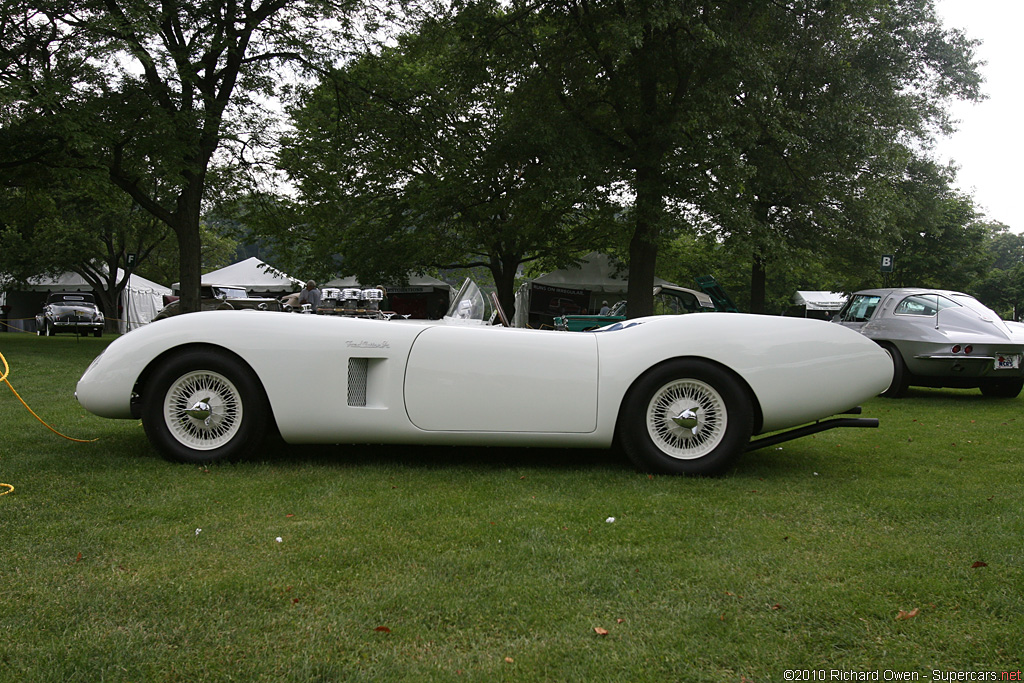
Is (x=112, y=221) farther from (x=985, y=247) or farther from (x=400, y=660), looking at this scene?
(x=985, y=247)

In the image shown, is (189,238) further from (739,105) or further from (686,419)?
(686,419)

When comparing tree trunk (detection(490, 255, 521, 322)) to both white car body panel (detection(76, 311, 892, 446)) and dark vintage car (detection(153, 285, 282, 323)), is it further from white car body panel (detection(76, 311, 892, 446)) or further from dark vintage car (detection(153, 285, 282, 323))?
white car body panel (detection(76, 311, 892, 446))

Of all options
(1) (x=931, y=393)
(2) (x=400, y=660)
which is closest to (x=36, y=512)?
(2) (x=400, y=660)

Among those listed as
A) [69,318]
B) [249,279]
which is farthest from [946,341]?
[69,318]

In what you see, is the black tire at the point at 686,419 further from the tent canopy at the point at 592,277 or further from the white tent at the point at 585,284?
the tent canopy at the point at 592,277

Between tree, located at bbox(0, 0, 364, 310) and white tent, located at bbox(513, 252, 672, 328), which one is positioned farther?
white tent, located at bbox(513, 252, 672, 328)

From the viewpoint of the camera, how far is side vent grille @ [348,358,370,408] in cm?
443

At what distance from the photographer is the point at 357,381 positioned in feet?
14.6

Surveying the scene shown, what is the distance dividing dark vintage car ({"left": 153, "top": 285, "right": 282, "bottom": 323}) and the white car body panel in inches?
24.5

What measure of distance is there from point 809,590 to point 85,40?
55.1 feet

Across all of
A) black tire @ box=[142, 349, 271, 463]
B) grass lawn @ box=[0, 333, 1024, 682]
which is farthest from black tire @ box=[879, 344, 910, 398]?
black tire @ box=[142, 349, 271, 463]

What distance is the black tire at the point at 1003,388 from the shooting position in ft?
30.6

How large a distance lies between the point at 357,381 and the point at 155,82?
14707 mm

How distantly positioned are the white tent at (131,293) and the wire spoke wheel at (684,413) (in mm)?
35914
